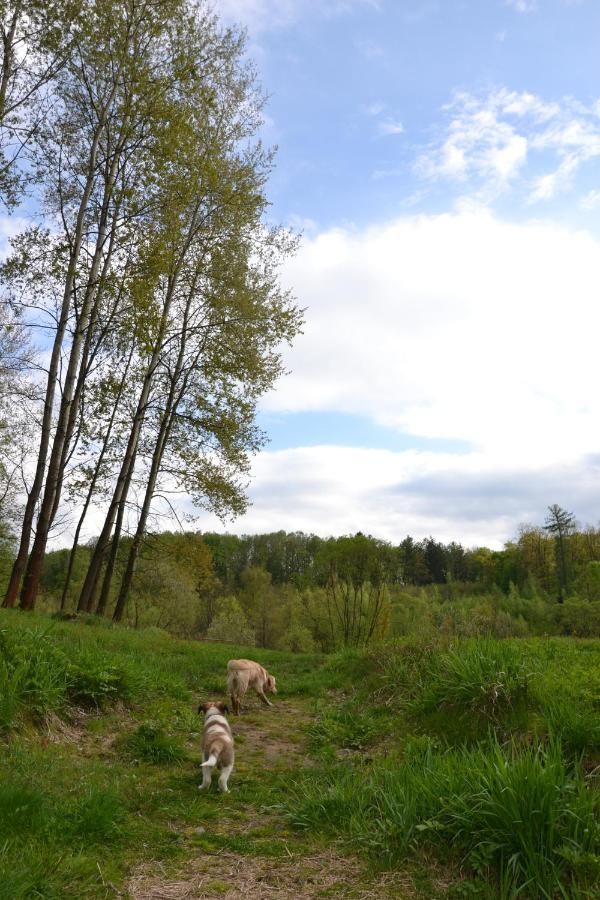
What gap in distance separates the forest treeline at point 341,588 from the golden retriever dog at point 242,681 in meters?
3.51

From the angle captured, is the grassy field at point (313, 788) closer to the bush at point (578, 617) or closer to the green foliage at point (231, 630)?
the bush at point (578, 617)

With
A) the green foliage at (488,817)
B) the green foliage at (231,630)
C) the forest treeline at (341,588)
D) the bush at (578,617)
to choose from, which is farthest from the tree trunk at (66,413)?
the green foliage at (231,630)

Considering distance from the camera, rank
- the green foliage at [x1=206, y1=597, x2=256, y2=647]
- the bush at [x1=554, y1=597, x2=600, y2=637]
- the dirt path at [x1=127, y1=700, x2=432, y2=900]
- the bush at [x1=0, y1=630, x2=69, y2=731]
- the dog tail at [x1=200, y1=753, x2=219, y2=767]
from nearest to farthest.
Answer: the dirt path at [x1=127, y1=700, x2=432, y2=900] < the dog tail at [x1=200, y1=753, x2=219, y2=767] < the bush at [x1=0, y1=630, x2=69, y2=731] < the bush at [x1=554, y1=597, x2=600, y2=637] < the green foliage at [x1=206, y1=597, x2=256, y2=647]

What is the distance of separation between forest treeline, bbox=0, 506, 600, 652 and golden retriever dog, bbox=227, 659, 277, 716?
138 inches

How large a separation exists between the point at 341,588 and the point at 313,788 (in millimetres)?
23720

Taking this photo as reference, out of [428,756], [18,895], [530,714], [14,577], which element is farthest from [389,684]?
[14,577]

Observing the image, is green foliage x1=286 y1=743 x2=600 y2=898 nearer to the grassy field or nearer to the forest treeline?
the grassy field

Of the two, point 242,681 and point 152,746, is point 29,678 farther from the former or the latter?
point 242,681

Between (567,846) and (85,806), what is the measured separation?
119 inches

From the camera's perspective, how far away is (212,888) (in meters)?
3.33

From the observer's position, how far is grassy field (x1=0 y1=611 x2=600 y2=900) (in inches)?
129

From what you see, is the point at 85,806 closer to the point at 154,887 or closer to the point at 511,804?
the point at 154,887

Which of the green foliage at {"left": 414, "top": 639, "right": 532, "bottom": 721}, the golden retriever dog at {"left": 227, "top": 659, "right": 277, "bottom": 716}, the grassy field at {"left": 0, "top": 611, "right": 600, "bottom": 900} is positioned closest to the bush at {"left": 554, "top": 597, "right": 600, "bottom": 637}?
the golden retriever dog at {"left": 227, "top": 659, "right": 277, "bottom": 716}

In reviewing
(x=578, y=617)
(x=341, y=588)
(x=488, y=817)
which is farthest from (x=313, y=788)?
(x=578, y=617)
